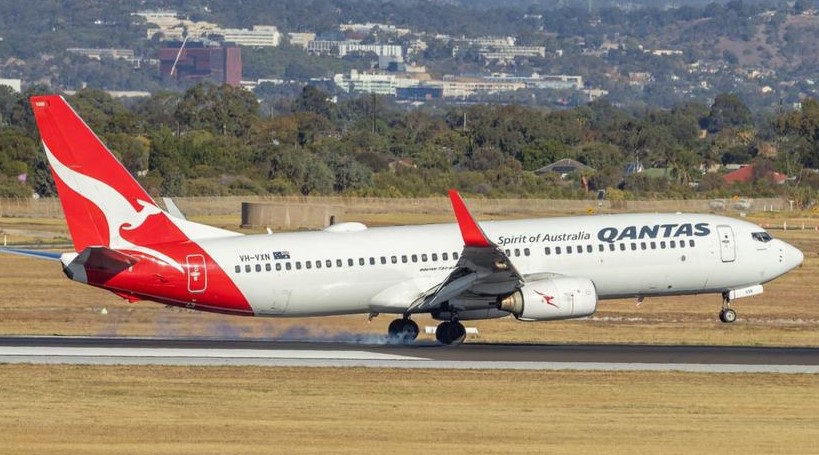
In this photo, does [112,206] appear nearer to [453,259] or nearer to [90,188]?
[90,188]

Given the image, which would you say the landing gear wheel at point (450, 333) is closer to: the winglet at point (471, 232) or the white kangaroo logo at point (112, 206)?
the winglet at point (471, 232)

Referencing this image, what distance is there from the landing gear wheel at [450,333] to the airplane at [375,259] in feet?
0.09

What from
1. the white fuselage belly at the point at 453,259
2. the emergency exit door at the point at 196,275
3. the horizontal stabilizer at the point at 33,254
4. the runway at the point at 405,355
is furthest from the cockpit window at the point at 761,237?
the horizontal stabilizer at the point at 33,254

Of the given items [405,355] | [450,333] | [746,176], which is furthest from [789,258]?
[746,176]

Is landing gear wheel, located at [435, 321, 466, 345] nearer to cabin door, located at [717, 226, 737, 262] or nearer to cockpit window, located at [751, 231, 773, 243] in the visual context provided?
cabin door, located at [717, 226, 737, 262]

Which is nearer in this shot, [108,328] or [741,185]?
[108,328]

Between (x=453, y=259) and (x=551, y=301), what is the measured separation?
323 cm

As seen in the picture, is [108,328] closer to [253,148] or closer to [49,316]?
[49,316]

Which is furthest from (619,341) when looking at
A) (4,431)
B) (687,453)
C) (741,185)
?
(741,185)

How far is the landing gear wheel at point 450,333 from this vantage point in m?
46.2

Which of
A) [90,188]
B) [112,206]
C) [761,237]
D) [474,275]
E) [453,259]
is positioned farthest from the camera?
[761,237]

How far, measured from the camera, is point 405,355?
43.2 metres

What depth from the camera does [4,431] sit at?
3170 cm

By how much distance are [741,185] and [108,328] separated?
111118mm
